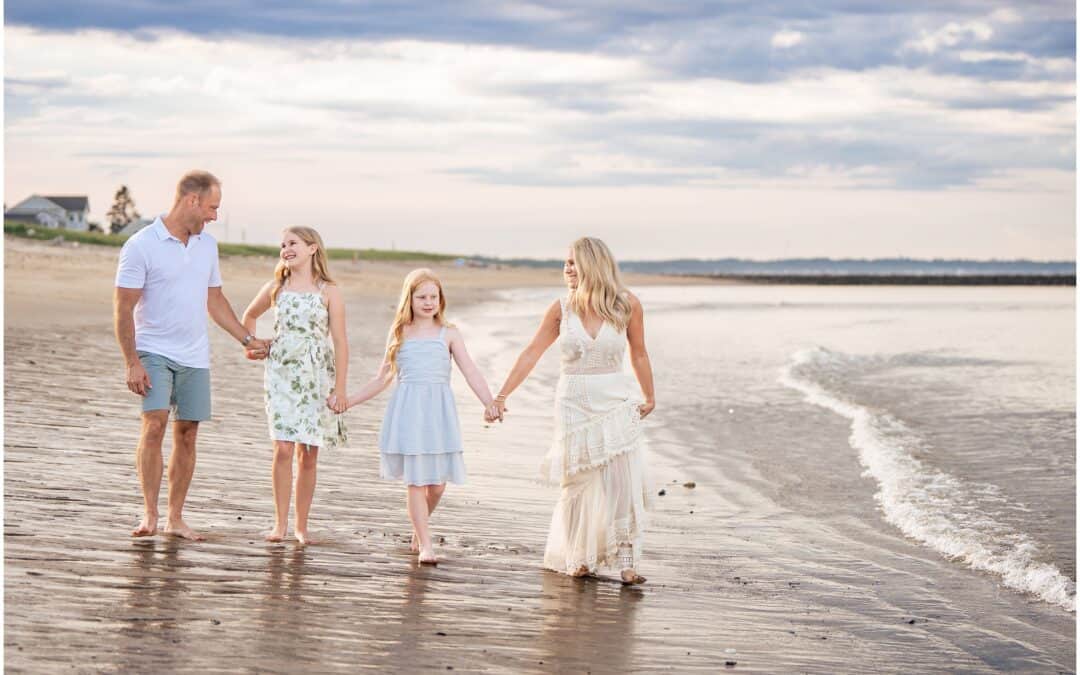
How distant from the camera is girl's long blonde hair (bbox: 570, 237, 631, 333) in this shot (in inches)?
265

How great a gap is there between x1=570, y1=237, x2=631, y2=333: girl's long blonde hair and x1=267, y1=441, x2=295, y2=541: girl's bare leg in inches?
74.6

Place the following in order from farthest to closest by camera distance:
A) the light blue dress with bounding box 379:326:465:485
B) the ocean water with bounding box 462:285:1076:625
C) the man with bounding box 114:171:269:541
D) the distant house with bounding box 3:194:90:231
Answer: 1. the distant house with bounding box 3:194:90:231
2. the ocean water with bounding box 462:285:1076:625
3. the light blue dress with bounding box 379:326:465:485
4. the man with bounding box 114:171:269:541

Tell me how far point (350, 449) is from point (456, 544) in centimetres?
363

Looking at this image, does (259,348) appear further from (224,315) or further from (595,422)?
(595,422)

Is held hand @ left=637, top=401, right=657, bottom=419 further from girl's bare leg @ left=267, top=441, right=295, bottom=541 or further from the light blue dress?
girl's bare leg @ left=267, top=441, right=295, bottom=541

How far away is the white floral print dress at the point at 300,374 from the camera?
23.0 ft

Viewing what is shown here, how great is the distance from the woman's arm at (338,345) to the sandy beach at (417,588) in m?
0.81

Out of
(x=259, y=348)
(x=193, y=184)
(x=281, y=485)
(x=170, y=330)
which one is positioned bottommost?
(x=281, y=485)

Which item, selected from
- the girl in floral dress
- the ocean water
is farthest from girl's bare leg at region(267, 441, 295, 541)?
the ocean water

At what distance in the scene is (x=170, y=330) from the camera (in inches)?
269

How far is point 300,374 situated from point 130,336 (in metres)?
0.97

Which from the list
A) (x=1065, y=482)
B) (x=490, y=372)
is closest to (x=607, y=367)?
(x=1065, y=482)

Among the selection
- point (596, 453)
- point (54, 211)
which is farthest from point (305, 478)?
point (54, 211)

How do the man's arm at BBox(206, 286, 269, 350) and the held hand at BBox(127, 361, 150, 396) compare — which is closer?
the held hand at BBox(127, 361, 150, 396)
